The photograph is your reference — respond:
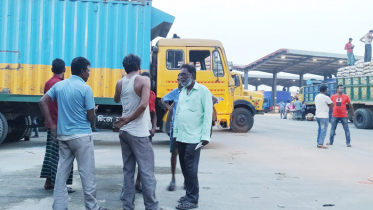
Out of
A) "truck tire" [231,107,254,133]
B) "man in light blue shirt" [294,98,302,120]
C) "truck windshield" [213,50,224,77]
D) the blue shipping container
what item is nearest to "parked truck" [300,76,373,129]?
"truck tire" [231,107,254,133]

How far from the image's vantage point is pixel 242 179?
541 cm

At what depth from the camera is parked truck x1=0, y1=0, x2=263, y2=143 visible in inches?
322

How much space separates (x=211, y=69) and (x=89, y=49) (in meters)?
3.12

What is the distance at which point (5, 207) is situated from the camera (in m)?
3.87

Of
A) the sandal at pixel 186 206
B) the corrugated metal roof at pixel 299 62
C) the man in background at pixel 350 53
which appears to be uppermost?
the corrugated metal roof at pixel 299 62

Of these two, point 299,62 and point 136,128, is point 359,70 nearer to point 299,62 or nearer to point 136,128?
point 299,62

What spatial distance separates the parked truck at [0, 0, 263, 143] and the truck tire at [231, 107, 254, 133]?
4.41 m

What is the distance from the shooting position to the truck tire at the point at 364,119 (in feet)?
52.3

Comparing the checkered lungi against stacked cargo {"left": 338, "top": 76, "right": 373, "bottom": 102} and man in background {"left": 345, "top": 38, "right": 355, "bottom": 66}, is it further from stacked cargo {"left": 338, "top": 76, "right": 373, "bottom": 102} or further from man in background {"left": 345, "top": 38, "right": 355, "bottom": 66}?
man in background {"left": 345, "top": 38, "right": 355, "bottom": 66}

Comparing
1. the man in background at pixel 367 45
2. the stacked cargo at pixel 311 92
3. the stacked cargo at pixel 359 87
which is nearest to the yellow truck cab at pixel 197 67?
the stacked cargo at pixel 359 87

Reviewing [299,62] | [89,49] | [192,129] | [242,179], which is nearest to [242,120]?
[89,49]

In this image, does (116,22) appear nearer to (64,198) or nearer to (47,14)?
(47,14)

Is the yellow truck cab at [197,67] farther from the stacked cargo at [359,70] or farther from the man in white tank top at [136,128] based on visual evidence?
the stacked cargo at [359,70]

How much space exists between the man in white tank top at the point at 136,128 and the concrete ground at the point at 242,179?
0.47 meters
